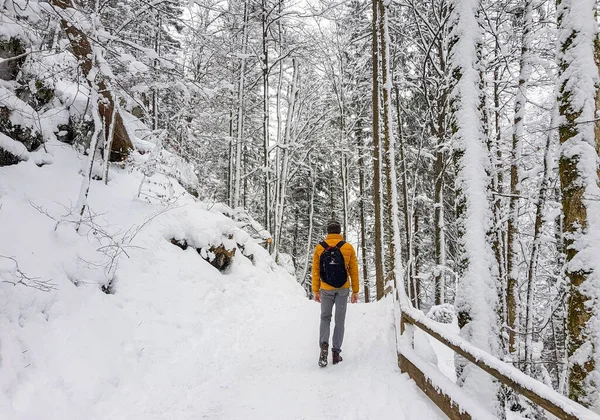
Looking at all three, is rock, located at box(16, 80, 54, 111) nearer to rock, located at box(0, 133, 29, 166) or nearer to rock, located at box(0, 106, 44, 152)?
rock, located at box(0, 106, 44, 152)

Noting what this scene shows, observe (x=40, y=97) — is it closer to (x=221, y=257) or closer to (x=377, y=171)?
(x=221, y=257)

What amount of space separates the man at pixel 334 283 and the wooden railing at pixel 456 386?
1.01 m

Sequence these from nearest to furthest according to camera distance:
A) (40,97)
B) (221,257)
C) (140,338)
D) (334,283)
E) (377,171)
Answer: (140,338) < (334,283) < (40,97) < (221,257) < (377,171)

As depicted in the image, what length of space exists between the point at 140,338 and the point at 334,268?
11.0 feet

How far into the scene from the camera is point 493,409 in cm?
413

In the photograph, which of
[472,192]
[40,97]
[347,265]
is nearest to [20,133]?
[40,97]

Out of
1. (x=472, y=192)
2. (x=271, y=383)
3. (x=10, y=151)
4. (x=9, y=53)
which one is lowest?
(x=271, y=383)

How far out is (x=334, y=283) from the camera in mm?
5891

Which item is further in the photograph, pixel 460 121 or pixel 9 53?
pixel 9 53

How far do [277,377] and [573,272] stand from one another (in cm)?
425

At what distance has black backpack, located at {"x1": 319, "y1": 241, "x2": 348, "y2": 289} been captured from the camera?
5887mm

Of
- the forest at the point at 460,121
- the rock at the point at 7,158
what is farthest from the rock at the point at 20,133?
the rock at the point at 7,158

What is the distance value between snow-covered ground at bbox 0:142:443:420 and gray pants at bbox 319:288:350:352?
44cm

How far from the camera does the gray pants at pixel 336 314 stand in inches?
231
